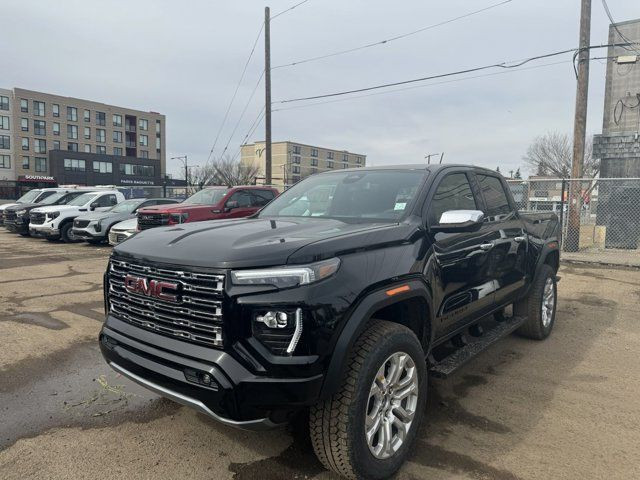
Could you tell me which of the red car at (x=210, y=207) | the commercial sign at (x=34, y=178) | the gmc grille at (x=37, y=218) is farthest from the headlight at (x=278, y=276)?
the commercial sign at (x=34, y=178)

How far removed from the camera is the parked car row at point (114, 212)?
37.2ft

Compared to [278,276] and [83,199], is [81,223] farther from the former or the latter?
[278,276]

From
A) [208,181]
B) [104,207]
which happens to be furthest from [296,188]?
[208,181]

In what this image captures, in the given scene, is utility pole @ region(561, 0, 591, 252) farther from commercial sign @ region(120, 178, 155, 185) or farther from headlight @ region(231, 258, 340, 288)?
commercial sign @ region(120, 178, 155, 185)

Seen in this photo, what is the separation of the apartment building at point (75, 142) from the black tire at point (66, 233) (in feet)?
166

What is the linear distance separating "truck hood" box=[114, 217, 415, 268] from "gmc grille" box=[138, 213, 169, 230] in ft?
26.3

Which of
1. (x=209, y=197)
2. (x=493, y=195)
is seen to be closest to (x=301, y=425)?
(x=493, y=195)

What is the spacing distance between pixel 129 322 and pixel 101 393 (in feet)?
4.26

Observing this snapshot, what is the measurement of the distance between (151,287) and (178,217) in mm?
8573

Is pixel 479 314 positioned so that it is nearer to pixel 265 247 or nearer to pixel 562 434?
pixel 562 434

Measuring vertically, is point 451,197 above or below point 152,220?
above

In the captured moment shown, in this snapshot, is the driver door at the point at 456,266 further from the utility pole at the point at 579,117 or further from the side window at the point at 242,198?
the utility pole at the point at 579,117

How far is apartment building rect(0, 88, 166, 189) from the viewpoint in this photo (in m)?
68.4

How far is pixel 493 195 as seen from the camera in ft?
14.9
